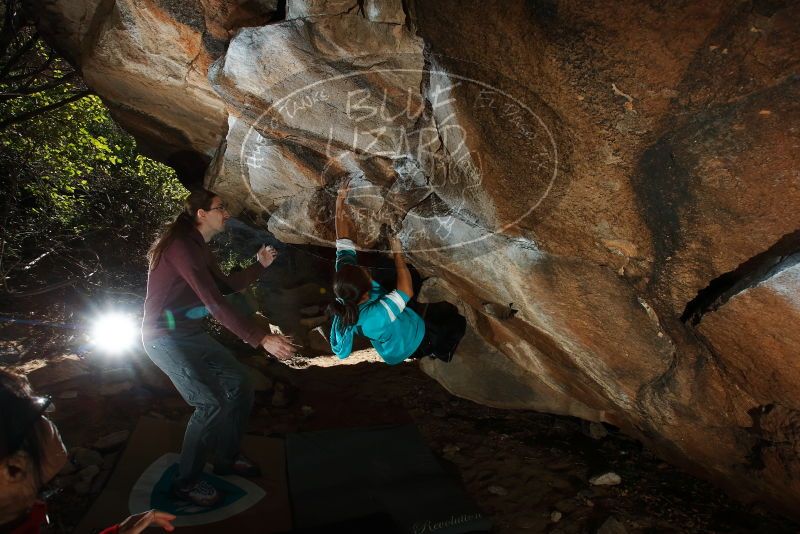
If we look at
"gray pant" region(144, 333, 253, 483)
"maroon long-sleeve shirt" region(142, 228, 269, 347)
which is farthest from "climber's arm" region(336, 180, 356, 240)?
"gray pant" region(144, 333, 253, 483)

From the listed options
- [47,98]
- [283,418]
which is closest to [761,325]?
[283,418]

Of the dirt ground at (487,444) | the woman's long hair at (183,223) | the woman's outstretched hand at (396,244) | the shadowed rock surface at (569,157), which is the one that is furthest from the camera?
the woman's outstretched hand at (396,244)

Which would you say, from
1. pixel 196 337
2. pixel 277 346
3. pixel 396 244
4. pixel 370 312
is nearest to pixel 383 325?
pixel 370 312

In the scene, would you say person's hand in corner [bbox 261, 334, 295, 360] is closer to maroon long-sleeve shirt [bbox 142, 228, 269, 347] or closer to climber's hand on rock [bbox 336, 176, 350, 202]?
maroon long-sleeve shirt [bbox 142, 228, 269, 347]

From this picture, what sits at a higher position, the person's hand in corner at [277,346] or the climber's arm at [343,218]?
the climber's arm at [343,218]

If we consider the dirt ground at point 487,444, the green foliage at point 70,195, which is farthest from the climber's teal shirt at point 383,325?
the green foliage at point 70,195

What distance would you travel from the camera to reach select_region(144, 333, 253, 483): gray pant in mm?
2852

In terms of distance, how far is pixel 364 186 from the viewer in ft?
14.0

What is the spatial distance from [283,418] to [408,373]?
1943 millimetres

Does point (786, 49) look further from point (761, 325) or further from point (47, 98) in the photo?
point (47, 98)

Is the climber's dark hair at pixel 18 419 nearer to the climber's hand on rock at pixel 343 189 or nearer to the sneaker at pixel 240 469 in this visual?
the sneaker at pixel 240 469

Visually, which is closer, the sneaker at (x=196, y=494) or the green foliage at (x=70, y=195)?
the sneaker at (x=196, y=494)

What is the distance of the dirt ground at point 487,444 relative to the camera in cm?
326

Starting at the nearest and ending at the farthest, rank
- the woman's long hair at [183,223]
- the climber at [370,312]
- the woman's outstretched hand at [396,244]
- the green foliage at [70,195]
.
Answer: the woman's long hair at [183,223] < the climber at [370,312] < the woman's outstretched hand at [396,244] < the green foliage at [70,195]
